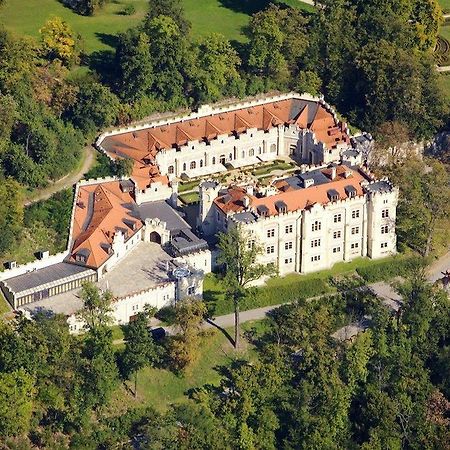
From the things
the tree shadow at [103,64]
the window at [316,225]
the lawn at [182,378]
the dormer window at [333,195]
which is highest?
the tree shadow at [103,64]

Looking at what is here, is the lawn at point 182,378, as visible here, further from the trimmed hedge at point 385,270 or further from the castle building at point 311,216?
the trimmed hedge at point 385,270

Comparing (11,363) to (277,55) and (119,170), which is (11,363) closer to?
(119,170)

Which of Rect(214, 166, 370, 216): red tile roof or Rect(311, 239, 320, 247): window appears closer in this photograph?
Rect(214, 166, 370, 216): red tile roof

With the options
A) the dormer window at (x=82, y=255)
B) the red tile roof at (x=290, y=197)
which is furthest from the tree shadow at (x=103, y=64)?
the dormer window at (x=82, y=255)

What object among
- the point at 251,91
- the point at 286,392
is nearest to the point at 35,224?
the point at 286,392

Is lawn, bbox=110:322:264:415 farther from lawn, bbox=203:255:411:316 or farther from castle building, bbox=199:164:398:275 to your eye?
castle building, bbox=199:164:398:275

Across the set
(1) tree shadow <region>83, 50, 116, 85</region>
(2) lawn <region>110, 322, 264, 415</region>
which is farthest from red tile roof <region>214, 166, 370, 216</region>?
(1) tree shadow <region>83, 50, 116, 85</region>
